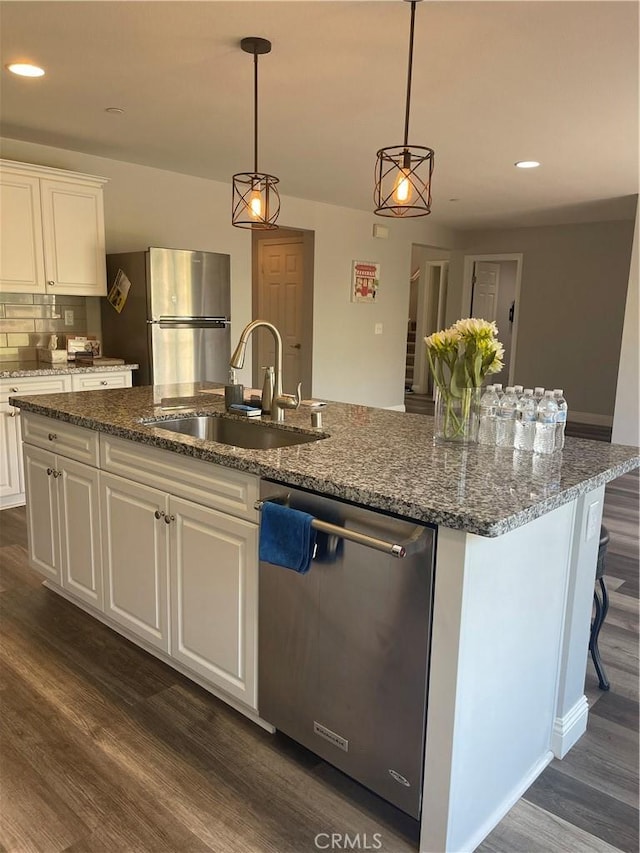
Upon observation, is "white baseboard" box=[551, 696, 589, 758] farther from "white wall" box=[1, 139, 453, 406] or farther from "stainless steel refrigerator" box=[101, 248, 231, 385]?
"white wall" box=[1, 139, 453, 406]

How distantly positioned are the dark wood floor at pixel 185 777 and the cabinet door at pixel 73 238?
2.71m

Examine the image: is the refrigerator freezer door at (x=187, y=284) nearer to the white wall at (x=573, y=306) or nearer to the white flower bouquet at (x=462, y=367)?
the white flower bouquet at (x=462, y=367)

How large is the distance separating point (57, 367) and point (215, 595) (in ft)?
9.40

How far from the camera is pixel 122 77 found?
122 inches

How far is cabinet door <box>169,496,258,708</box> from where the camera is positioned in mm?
1886

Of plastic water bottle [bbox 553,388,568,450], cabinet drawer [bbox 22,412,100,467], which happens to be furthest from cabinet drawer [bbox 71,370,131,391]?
plastic water bottle [bbox 553,388,568,450]

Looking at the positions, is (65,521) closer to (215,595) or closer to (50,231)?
(215,595)

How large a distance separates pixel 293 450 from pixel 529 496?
74 cm

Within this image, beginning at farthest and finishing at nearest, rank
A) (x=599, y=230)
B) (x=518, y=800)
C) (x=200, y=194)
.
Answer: (x=599, y=230) → (x=200, y=194) → (x=518, y=800)

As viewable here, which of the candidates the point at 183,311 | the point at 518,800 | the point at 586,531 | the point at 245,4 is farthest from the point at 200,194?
the point at 518,800

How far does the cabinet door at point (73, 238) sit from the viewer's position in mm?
4184

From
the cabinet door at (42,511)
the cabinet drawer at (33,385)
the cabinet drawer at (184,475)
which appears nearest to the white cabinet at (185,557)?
the cabinet drawer at (184,475)

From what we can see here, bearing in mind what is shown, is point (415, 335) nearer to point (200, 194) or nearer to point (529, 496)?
point (200, 194)

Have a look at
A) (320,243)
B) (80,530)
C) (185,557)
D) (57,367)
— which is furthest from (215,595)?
(320,243)
